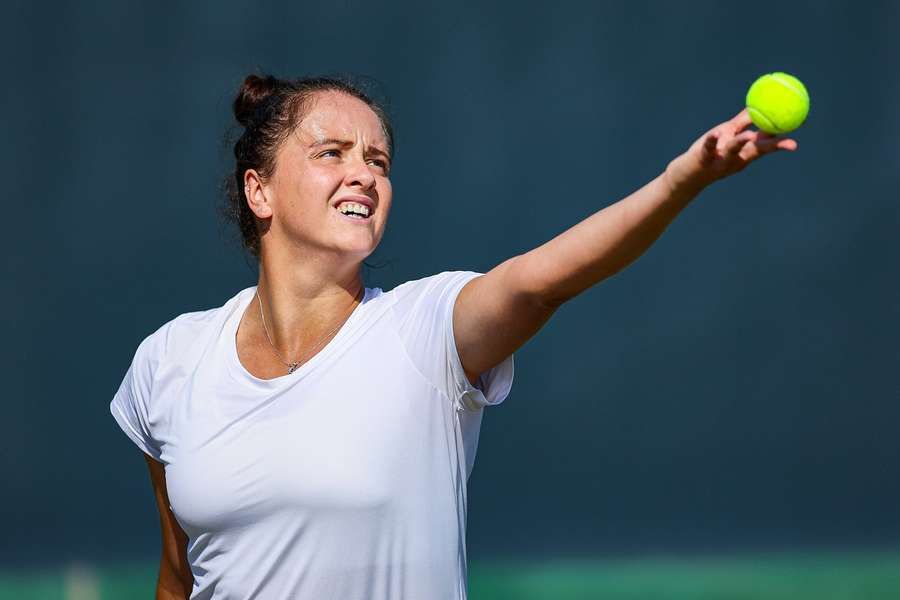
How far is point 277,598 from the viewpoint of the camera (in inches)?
60.4

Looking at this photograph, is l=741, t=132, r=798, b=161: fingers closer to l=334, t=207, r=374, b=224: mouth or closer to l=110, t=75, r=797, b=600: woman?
l=110, t=75, r=797, b=600: woman

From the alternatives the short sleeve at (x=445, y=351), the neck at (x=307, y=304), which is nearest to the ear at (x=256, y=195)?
the neck at (x=307, y=304)

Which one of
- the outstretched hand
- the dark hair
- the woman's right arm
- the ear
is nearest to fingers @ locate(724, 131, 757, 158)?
the outstretched hand

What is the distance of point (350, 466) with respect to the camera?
1.50 m

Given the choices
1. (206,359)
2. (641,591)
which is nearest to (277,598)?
(206,359)

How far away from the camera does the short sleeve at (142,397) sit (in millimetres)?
1798

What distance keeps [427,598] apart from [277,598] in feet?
0.63

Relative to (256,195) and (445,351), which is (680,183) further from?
(256,195)

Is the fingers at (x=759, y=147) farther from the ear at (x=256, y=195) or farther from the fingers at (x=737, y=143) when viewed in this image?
the ear at (x=256, y=195)

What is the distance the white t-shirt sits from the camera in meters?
1.50

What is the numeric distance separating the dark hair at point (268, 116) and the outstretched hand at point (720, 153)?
26.3 inches

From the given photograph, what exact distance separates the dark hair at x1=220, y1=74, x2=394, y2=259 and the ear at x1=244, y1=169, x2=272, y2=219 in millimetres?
14

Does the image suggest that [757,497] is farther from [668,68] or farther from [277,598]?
[277,598]

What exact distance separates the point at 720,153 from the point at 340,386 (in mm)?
601
